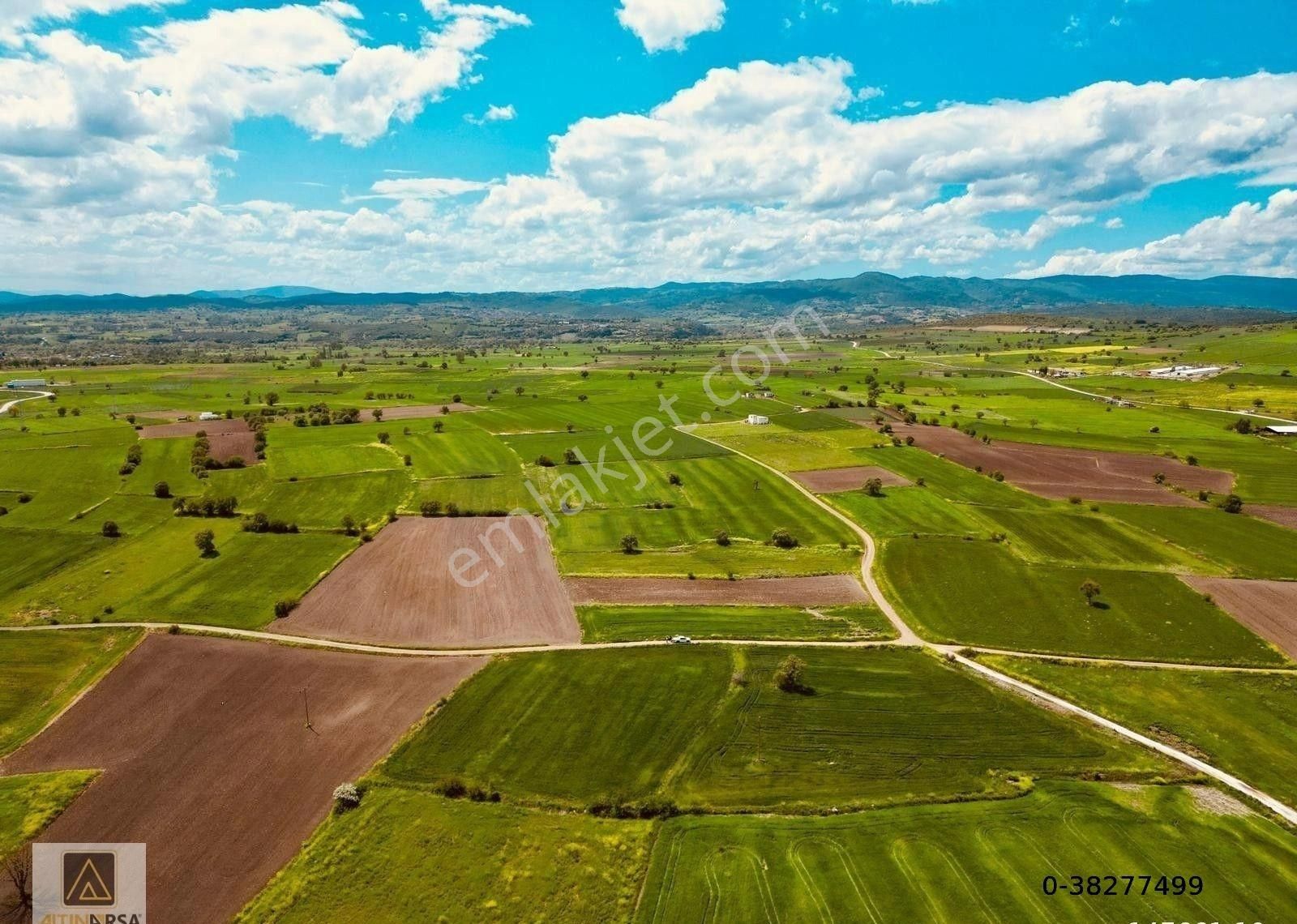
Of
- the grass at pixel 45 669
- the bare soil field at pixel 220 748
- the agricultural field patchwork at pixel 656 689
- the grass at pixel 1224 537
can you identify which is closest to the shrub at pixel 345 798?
the agricultural field patchwork at pixel 656 689

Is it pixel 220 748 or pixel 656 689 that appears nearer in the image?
pixel 220 748

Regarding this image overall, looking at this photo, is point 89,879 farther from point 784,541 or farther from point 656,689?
point 784,541

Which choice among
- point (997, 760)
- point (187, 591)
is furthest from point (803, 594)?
point (187, 591)

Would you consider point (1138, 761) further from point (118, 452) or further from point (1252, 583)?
point (118, 452)

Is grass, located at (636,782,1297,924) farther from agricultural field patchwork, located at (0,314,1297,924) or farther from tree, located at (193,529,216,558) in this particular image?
tree, located at (193,529,216,558)

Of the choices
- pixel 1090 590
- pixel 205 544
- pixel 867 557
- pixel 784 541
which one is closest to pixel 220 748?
pixel 205 544
